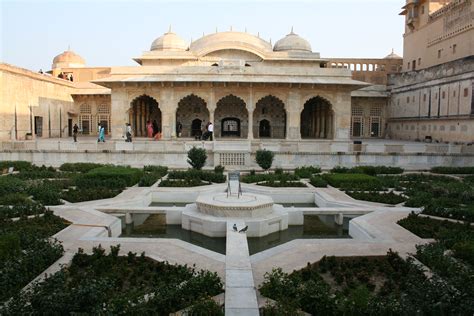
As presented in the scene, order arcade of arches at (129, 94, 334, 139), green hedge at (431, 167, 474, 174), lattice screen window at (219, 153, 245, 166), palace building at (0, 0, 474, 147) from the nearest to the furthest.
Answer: green hedge at (431, 167, 474, 174) < lattice screen window at (219, 153, 245, 166) < palace building at (0, 0, 474, 147) < arcade of arches at (129, 94, 334, 139)

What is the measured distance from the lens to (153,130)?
85.5 ft

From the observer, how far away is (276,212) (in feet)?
27.6

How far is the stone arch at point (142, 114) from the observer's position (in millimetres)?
26686

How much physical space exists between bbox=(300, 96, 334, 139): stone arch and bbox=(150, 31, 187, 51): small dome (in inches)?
401

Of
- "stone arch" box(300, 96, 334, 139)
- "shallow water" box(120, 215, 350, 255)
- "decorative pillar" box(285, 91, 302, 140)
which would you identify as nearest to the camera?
"shallow water" box(120, 215, 350, 255)

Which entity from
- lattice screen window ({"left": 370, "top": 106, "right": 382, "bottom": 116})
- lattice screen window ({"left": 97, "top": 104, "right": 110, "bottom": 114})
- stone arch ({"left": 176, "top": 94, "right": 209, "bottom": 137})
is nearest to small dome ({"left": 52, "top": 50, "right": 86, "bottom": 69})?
lattice screen window ({"left": 97, "top": 104, "right": 110, "bottom": 114})

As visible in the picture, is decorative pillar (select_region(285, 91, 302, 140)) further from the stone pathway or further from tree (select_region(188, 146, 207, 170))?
the stone pathway

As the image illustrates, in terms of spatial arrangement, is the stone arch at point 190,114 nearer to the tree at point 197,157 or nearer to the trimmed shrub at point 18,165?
the tree at point 197,157

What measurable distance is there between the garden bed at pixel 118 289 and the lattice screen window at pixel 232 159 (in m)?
10.1

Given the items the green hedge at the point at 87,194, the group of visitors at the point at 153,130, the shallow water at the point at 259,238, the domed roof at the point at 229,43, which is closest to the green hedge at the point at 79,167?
the green hedge at the point at 87,194

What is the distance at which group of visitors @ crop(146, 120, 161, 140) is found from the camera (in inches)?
884

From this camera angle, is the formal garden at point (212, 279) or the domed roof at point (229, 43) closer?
the formal garden at point (212, 279)

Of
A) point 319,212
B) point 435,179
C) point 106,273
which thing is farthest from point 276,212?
point 435,179

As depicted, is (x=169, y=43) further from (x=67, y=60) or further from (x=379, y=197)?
(x=379, y=197)
